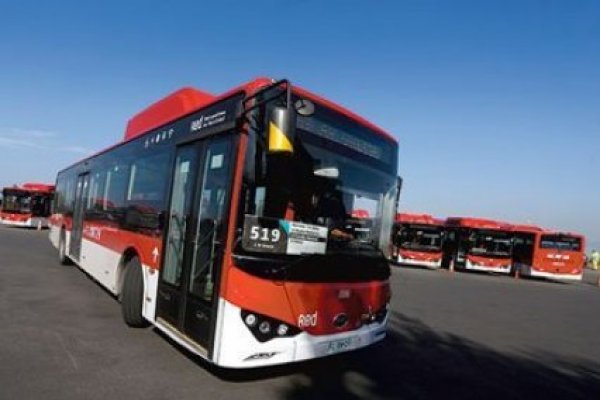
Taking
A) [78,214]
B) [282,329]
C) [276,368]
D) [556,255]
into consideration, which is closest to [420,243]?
[556,255]

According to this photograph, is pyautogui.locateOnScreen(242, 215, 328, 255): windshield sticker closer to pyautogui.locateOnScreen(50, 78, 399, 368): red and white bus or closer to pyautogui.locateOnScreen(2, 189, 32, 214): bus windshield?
pyautogui.locateOnScreen(50, 78, 399, 368): red and white bus

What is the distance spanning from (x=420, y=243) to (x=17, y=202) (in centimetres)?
2475

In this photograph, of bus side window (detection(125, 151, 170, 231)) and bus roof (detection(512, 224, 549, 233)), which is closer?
bus side window (detection(125, 151, 170, 231))

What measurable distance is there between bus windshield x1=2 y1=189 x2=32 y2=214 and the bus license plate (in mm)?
34342

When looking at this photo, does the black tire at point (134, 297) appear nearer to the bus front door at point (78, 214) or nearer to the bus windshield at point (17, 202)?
the bus front door at point (78, 214)

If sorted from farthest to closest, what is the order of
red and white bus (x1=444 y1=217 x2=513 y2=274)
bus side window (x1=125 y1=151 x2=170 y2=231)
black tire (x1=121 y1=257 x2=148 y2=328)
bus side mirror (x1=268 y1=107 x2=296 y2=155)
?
red and white bus (x1=444 y1=217 x2=513 y2=274), black tire (x1=121 y1=257 x2=148 y2=328), bus side window (x1=125 y1=151 x2=170 y2=231), bus side mirror (x1=268 y1=107 x2=296 y2=155)

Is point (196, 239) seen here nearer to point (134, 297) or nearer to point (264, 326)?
point (264, 326)

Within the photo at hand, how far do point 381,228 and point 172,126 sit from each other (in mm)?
3270

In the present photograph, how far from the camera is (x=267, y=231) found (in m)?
5.70

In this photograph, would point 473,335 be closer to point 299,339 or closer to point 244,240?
point 299,339

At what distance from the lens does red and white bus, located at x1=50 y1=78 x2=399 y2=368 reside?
5.66m

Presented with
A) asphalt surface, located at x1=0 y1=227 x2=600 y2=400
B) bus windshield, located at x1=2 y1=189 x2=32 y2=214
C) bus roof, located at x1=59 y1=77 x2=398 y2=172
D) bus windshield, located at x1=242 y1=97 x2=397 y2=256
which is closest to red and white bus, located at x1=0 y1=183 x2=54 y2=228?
bus windshield, located at x1=2 y1=189 x2=32 y2=214

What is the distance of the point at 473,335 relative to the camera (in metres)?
10.8

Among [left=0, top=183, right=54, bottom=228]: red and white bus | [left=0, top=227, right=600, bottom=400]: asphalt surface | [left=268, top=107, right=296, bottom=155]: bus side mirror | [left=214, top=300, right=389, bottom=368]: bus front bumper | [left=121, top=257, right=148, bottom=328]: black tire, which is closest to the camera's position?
[left=268, top=107, right=296, bottom=155]: bus side mirror
